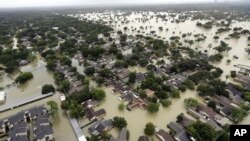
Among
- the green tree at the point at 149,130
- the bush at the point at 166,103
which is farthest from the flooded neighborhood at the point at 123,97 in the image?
the bush at the point at 166,103

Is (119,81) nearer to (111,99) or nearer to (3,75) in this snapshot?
(111,99)

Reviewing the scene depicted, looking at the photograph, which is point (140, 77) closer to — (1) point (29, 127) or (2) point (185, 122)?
(2) point (185, 122)

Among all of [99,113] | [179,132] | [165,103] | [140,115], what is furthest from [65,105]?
[179,132]

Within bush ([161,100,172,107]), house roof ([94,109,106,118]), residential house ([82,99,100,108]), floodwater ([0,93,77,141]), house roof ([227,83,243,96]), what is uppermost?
house roof ([227,83,243,96])

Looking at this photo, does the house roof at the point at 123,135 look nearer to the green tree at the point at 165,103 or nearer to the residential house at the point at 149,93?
the green tree at the point at 165,103

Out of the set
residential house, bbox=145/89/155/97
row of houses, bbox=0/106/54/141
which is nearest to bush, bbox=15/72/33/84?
row of houses, bbox=0/106/54/141

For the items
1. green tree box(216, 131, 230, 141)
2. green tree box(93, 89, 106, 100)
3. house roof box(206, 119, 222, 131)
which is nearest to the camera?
green tree box(216, 131, 230, 141)

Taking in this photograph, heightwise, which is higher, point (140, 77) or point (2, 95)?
point (140, 77)

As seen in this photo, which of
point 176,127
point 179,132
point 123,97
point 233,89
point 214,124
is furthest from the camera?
point 233,89

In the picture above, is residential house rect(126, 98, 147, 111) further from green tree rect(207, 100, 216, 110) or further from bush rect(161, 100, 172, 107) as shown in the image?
green tree rect(207, 100, 216, 110)
